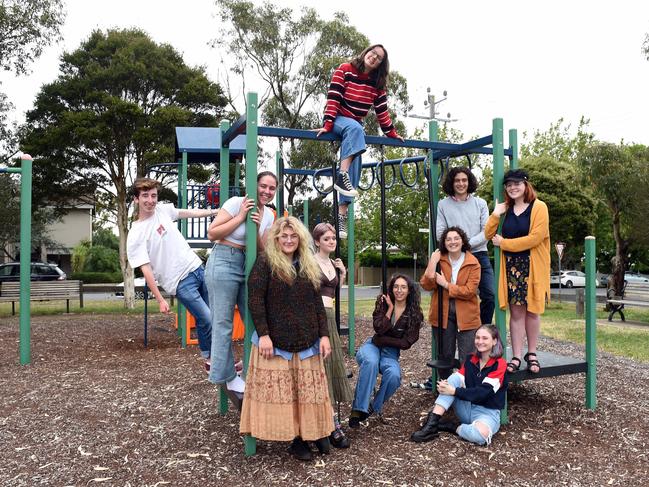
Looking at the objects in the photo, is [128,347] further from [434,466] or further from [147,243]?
[434,466]

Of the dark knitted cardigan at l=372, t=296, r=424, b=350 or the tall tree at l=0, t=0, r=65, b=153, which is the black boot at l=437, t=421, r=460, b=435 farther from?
the tall tree at l=0, t=0, r=65, b=153

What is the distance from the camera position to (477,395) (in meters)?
3.71

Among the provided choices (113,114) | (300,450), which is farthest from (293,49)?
(300,450)

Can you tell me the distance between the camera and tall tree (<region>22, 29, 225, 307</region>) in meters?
14.5

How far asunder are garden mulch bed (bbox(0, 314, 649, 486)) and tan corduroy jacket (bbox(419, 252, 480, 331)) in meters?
0.82

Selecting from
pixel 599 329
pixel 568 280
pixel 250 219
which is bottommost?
pixel 568 280

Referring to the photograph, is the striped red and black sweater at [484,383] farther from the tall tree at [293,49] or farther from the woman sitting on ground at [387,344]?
the tall tree at [293,49]

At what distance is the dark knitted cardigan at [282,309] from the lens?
3.25 metres

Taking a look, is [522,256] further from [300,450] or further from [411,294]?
[300,450]

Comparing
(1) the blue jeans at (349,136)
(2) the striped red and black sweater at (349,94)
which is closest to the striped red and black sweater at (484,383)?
(1) the blue jeans at (349,136)

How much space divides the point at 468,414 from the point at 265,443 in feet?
4.66

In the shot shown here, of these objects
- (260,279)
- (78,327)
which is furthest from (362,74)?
(78,327)

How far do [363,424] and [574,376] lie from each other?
9.06 feet

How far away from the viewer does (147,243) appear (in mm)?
4242
